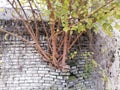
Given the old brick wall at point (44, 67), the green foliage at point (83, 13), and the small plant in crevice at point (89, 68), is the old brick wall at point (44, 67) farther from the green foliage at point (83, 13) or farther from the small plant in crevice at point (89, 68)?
the green foliage at point (83, 13)

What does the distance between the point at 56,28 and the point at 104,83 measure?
146cm

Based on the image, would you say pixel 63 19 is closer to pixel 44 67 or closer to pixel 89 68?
pixel 44 67

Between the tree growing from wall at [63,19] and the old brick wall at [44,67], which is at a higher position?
the tree growing from wall at [63,19]

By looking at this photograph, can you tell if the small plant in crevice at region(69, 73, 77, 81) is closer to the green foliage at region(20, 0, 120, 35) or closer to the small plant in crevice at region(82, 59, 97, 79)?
the small plant in crevice at region(82, 59, 97, 79)

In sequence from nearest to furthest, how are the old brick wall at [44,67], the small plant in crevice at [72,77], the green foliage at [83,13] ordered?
the green foliage at [83,13], the old brick wall at [44,67], the small plant in crevice at [72,77]

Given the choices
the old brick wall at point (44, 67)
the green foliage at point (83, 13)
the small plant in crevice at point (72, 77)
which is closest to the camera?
the green foliage at point (83, 13)

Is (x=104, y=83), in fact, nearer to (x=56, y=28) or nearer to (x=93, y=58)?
(x=93, y=58)

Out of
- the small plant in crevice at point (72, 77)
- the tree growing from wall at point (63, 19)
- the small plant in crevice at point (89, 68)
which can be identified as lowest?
the small plant in crevice at point (72, 77)

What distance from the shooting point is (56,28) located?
4.93m

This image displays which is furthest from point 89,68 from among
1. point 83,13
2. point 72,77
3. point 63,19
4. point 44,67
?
point 63,19

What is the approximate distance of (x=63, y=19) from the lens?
3734mm

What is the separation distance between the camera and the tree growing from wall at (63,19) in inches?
148

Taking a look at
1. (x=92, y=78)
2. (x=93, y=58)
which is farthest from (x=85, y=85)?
(x=93, y=58)

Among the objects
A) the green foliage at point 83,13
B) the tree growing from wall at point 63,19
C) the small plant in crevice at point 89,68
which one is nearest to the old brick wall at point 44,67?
the small plant in crevice at point 89,68
